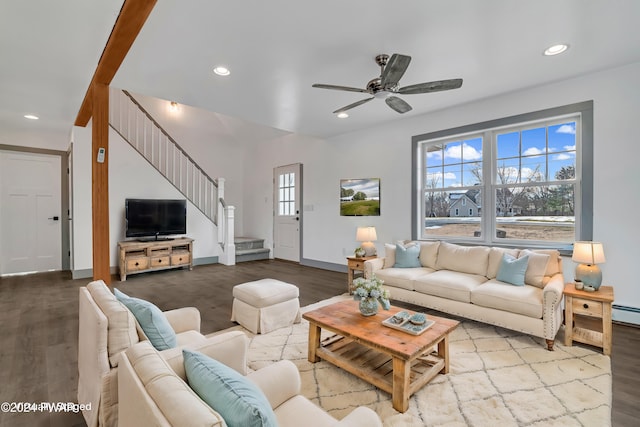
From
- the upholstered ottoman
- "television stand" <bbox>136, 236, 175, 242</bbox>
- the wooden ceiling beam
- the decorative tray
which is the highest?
the wooden ceiling beam

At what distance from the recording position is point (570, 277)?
3.63 metres

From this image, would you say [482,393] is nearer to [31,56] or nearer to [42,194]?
[31,56]

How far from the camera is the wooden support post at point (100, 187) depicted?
3.44 m

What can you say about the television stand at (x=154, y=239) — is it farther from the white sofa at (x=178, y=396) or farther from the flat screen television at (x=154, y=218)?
the white sofa at (x=178, y=396)

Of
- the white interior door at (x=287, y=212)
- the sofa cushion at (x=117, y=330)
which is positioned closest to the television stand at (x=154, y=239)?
the white interior door at (x=287, y=212)

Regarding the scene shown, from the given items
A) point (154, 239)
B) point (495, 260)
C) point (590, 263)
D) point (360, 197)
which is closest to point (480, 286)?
point (495, 260)

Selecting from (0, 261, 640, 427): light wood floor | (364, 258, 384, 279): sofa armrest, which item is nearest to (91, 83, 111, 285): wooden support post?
(0, 261, 640, 427): light wood floor

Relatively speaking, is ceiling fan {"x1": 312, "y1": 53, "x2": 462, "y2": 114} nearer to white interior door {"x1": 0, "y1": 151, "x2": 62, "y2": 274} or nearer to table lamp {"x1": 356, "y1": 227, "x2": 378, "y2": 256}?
table lamp {"x1": 356, "y1": 227, "x2": 378, "y2": 256}

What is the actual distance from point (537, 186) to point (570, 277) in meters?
1.20

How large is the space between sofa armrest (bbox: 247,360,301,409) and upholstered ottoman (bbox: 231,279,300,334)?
169 centimetres

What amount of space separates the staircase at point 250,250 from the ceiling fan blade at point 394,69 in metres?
5.44

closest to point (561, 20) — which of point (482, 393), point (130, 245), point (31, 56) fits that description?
point (482, 393)

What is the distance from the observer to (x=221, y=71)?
10.9 feet

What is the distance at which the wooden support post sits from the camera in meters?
3.44
